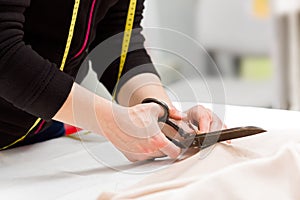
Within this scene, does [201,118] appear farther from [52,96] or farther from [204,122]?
[52,96]

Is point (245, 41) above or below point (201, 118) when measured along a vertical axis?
below

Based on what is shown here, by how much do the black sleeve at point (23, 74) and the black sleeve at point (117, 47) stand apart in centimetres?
31

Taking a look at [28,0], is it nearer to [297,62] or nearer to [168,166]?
[168,166]

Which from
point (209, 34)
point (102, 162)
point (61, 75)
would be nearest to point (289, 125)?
point (102, 162)

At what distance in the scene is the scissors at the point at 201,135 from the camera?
0.93 metres

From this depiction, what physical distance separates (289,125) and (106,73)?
38cm

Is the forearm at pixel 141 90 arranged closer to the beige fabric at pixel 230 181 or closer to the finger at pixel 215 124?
the finger at pixel 215 124

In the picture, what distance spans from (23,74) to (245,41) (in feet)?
6.53

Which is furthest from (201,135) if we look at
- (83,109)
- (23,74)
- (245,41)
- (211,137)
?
(245,41)

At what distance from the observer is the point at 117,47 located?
3.81 feet

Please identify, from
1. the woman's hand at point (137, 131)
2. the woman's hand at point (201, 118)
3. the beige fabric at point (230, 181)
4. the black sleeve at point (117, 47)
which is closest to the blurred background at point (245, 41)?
the black sleeve at point (117, 47)

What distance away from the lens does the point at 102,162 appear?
988 millimetres

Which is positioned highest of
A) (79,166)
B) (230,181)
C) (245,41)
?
(230,181)

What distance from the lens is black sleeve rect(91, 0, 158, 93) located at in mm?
1159
